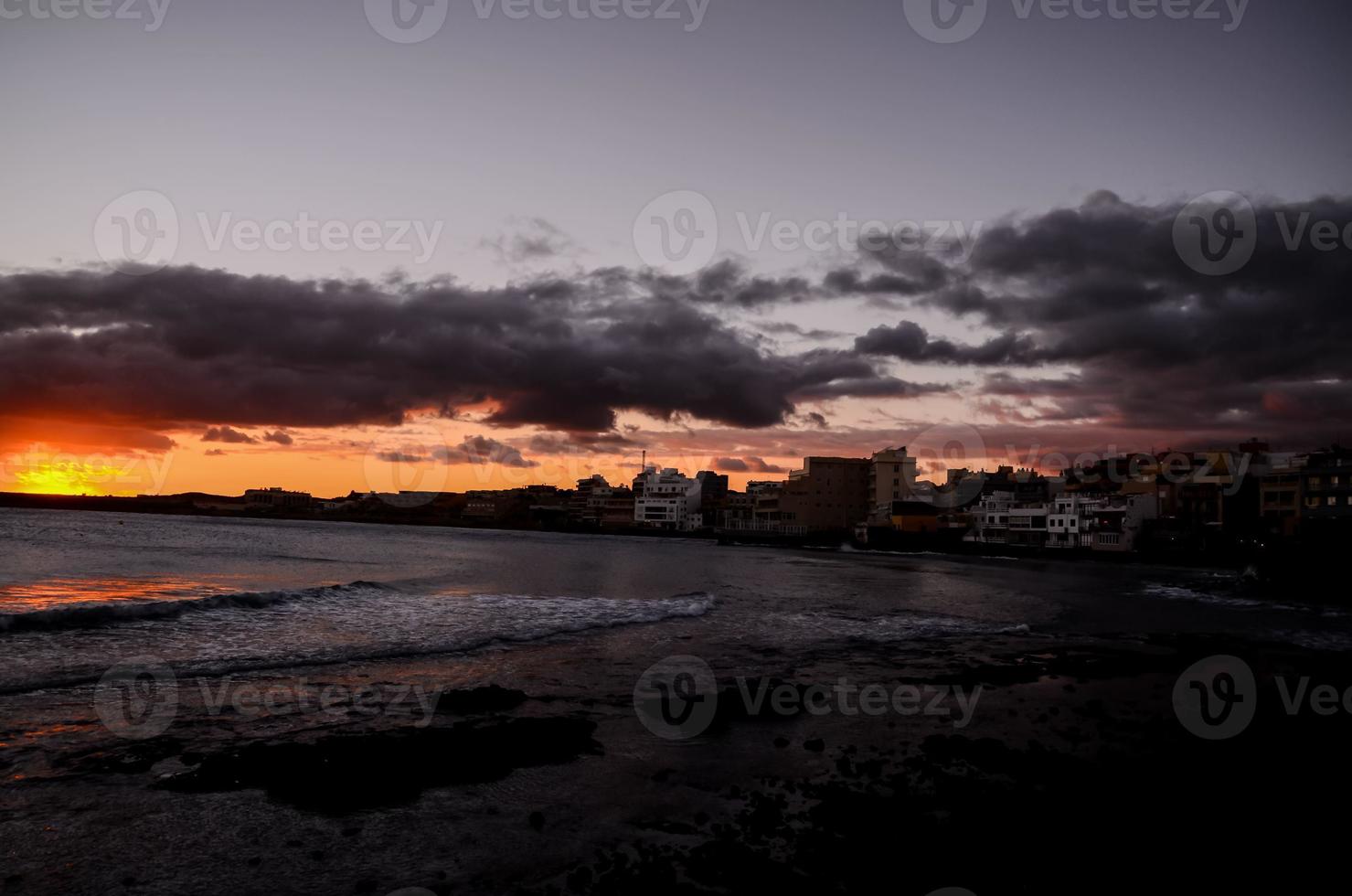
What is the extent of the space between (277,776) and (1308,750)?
1377cm

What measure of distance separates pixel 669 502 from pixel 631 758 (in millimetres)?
149682

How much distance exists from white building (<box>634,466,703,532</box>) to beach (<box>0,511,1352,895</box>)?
134042 mm

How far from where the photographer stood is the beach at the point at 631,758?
705cm

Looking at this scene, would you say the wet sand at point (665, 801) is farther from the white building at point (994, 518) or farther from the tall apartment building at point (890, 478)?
the tall apartment building at point (890, 478)

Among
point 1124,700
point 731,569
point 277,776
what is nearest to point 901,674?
point 1124,700

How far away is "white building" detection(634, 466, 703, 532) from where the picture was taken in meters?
159

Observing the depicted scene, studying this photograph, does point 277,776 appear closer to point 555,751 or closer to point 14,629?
point 555,751

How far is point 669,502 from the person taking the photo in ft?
Answer: 525

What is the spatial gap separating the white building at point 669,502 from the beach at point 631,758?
440 feet

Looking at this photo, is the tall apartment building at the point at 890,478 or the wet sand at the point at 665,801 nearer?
the wet sand at the point at 665,801

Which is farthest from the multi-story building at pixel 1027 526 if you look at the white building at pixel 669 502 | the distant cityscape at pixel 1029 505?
the white building at pixel 669 502

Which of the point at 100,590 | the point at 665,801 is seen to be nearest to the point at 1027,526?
the point at 100,590

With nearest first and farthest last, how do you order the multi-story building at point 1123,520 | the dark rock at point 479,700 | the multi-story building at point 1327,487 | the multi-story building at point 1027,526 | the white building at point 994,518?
1. the dark rock at point 479,700
2. the multi-story building at point 1327,487
3. the multi-story building at point 1123,520
4. the multi-story building at point 1027,526
5. the white building at point 994,518

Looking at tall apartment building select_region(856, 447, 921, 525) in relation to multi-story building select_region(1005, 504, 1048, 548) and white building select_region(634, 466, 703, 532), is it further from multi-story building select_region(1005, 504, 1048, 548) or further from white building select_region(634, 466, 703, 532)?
white building select_region(634, 466, 703, 532)
